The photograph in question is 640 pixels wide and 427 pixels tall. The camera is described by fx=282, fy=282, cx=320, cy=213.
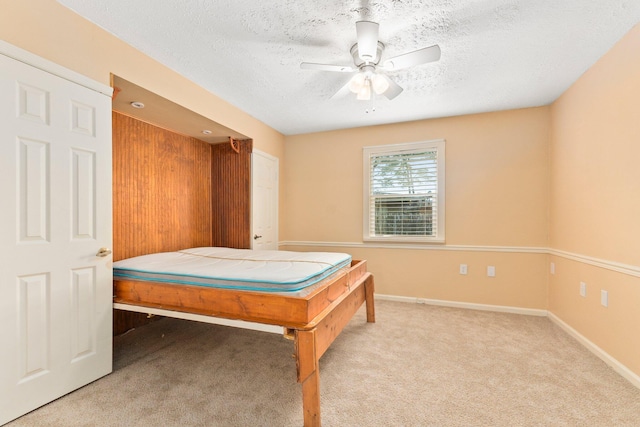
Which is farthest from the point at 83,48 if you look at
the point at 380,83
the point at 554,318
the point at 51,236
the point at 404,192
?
the point at 554,318

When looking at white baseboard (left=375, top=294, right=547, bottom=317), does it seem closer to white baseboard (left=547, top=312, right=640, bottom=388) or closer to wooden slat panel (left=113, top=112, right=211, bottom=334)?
white baseboard (left=547, top=312, right=640, bottom=388)

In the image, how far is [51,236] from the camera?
68.1 inches

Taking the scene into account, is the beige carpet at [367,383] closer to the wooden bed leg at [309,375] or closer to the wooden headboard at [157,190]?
the wooden bed leg at [309,375]

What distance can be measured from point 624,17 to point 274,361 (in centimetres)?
346

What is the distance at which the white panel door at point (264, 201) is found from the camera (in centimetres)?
376

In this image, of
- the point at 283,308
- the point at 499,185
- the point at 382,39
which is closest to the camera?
the point at 283,308

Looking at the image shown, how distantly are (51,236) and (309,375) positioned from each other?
5.81ft

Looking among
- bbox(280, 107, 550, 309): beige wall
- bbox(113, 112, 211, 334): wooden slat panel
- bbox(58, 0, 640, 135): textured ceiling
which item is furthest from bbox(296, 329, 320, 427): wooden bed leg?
bbox(280, 107, 550, 309): beige wall

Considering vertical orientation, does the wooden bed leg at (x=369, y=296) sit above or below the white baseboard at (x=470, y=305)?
above

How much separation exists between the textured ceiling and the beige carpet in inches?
96.9

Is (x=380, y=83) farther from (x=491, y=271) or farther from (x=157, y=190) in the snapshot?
(x=491, y=271)

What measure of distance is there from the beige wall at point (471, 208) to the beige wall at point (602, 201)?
9.9 inches

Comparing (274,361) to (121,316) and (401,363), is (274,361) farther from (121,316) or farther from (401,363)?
(121,316)

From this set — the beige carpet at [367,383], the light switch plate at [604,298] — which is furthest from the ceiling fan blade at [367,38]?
the light switch plate at [604,298]
